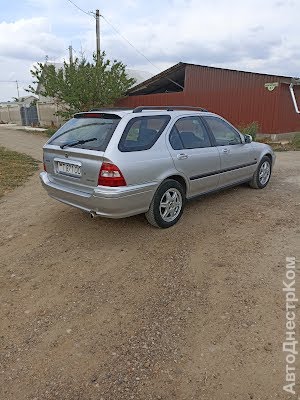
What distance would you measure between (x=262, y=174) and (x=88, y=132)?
3.65 m

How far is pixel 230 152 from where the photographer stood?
5.22 meters

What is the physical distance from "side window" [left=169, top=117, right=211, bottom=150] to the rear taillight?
102 cm

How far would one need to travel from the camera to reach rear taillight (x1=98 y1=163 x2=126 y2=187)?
11.9 feet

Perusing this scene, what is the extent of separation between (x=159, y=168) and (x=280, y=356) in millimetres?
2459

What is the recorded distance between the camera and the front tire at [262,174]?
239 inches

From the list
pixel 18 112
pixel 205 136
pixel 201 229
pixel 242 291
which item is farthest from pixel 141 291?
pixel 18 112

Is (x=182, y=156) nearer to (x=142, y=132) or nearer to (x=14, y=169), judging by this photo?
(x=142, y=132)

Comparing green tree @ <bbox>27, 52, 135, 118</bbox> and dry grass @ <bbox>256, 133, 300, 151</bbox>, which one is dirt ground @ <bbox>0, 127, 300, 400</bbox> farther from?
green tree @ <bbox>27, 52, 135, 118</bbox>

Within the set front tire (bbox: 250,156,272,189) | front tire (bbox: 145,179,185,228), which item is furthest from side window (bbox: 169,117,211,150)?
front tire (bbox: 250,156,272,189)

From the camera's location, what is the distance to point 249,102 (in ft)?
48.6

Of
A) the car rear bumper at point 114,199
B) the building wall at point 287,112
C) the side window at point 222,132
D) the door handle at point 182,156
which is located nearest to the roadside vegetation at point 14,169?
the car rear bumper at point 114,199

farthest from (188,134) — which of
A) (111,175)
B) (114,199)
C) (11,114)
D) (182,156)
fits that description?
(11,114)

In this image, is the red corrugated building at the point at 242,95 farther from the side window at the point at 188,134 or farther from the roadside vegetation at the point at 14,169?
the side window at the point at 188,134

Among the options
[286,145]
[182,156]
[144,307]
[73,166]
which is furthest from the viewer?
[286,145]
